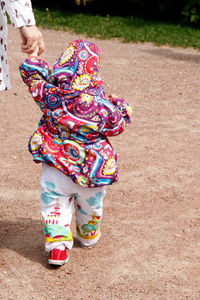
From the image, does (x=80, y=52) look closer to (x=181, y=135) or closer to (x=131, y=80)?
(x=181, y=135)

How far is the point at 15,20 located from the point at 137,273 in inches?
67.9

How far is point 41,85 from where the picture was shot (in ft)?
10.2

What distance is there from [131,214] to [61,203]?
1081 millimetres

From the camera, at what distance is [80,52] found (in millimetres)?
3100

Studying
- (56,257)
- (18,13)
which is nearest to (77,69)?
(18,13)

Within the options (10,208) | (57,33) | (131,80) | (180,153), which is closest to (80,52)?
(10,208)

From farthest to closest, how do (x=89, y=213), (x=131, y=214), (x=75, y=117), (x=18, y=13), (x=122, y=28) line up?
1. (x=122, y=28)
2. (x=131, y=214)
3. (x=89, y=213)
4. (x=18, y=13)
5. (x=75, y=117)

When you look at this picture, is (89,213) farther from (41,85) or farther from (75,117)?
(41,85)

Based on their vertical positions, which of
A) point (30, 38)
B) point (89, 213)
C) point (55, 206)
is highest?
point (30, 38)

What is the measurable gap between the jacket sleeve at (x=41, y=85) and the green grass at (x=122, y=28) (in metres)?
7.85

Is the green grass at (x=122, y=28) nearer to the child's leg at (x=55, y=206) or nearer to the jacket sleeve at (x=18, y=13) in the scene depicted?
the jacket sleeve at (x=18, y=13)

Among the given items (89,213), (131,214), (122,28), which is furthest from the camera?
(122,28)

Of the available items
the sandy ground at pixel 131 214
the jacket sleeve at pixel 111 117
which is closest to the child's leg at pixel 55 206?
the sandy ground at pixel 131 214

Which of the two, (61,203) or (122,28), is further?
(122,28)
